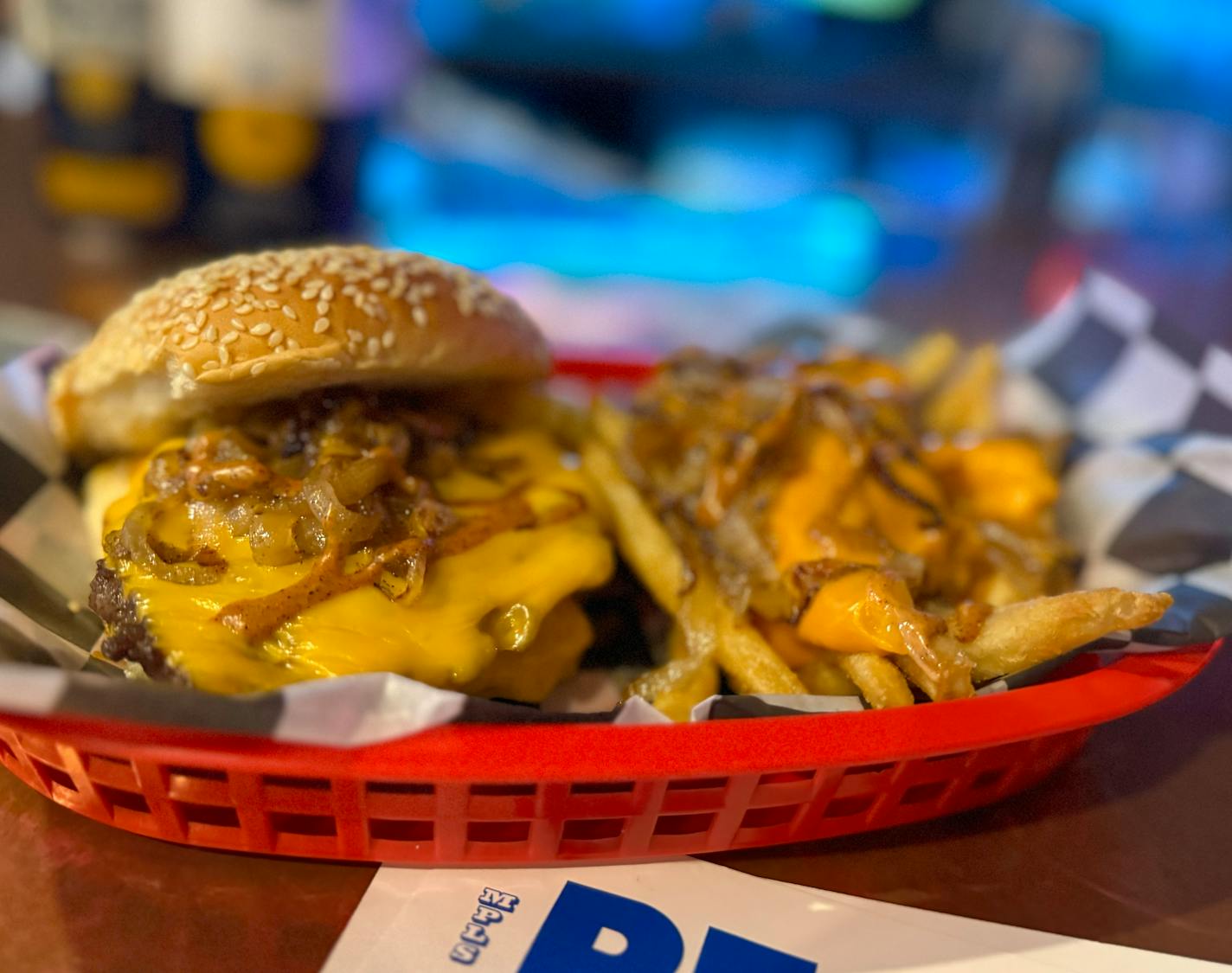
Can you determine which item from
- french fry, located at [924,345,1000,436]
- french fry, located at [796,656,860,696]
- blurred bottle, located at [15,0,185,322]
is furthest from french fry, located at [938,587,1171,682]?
blurred bottle, located at [15,0,185,322]

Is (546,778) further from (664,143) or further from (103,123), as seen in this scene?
(664,143)

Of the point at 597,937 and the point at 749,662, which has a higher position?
the point at 749,662

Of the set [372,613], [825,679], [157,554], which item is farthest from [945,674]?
[157,554]

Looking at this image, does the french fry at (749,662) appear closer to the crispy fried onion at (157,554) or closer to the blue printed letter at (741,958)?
the blue printed letter at (741,958)

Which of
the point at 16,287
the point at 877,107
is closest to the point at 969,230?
the point at 877,107

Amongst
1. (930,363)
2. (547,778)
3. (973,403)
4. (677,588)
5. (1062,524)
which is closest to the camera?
(547,778)

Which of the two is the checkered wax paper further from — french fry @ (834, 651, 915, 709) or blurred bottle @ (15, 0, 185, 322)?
blurred bottle @ (15, 0, 185, 322)

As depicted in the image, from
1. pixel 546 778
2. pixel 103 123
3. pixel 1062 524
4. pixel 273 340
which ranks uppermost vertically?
pixel 273 340

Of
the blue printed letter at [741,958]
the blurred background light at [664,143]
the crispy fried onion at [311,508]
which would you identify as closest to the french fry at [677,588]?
the crispy fried onion at [311,508]
